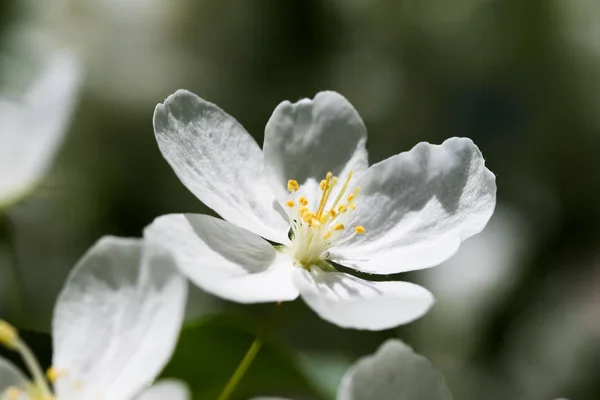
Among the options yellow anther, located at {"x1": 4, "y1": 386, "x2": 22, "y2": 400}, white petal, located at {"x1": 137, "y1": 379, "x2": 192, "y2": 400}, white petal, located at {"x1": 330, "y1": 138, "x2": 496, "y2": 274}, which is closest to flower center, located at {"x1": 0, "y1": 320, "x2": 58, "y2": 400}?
yellow anther, located at {"x1": 4, "y1": 386, "x2": 22, "y2": 400}

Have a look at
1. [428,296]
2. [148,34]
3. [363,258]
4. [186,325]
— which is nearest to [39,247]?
[148,34]

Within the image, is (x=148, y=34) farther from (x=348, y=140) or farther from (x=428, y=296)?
(x=428, y=296)

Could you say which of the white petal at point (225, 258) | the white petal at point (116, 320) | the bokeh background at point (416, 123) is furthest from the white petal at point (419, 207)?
the bokeh background at point (416, 123)

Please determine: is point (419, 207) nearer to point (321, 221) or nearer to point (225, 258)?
point (321, 221)

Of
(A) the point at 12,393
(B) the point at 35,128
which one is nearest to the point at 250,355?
(A) the point at 12,393

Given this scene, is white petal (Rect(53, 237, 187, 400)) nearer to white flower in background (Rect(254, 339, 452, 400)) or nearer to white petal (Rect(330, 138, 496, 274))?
white flower in background (Rect(254, 339, 452, 400))

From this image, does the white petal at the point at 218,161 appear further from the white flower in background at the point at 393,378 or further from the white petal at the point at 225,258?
the white flower in background at the point at 393,378
